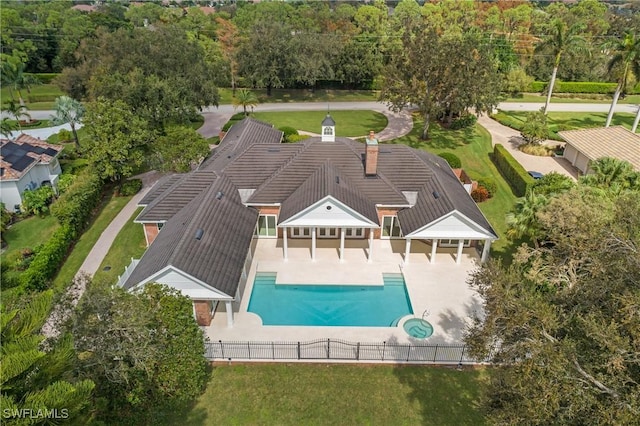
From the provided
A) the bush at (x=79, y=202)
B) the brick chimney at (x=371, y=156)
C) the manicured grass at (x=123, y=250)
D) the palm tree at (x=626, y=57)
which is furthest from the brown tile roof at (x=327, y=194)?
the palm tree at (x=626, y=57)

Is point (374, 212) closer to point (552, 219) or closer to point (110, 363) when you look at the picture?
point (552, 219)

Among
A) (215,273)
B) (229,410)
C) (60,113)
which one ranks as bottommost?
(229,410)

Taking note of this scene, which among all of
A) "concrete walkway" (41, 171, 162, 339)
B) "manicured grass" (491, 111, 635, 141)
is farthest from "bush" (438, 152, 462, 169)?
"concrete walkway" (41, 171, 162, 339)

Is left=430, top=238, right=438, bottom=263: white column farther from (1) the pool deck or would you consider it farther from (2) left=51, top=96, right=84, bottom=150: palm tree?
(2) left=51, top=96, right=84, bottom=150: palm tree

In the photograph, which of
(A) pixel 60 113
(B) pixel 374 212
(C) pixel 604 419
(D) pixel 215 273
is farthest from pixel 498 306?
(A) pixel 60 113

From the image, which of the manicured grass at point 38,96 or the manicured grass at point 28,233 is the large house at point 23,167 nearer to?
the manicured grass at point 28,233
